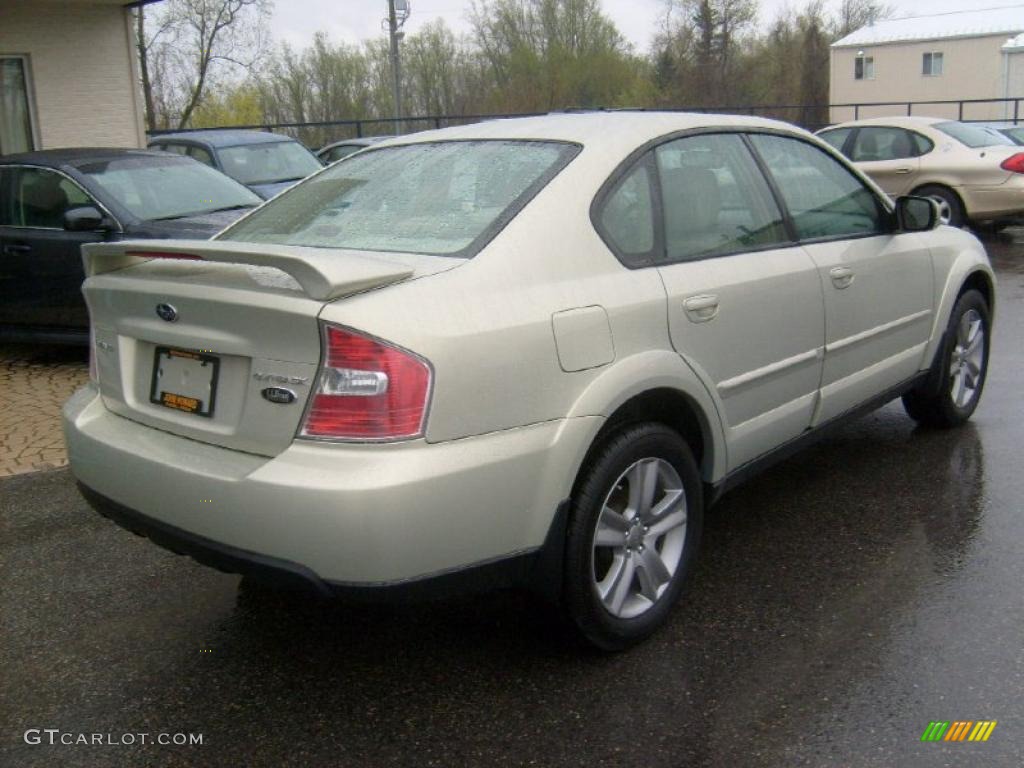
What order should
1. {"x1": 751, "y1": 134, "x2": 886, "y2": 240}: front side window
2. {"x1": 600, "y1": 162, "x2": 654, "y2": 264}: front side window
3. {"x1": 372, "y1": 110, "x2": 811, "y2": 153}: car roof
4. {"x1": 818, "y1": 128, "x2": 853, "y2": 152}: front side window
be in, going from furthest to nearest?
{"x1": 818, "y1": 128, "x2": 853, "y2": 152}: front side window
{"x1": 751, "y1": 134, "x2": 886, "y2": 240}: front side window
{"x1": 372, "y1": 110, "x2": 811, "y2": 153}: car roof
{"x1": 600, "y1": 162, "x2": 654, "y2": 264}: front side window

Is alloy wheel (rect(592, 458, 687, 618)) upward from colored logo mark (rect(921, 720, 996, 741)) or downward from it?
upward

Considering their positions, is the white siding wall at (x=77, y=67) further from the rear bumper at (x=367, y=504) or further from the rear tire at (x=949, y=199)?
the rear bumper at (x=367, y=504)

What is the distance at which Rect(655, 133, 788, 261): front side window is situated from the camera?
141 inches

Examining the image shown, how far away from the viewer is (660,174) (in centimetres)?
357

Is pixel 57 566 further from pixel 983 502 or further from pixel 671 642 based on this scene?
pixel 983 502

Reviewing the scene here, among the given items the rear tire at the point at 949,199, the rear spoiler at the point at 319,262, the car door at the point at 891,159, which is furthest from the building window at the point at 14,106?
the rear tire at the point at 949,199

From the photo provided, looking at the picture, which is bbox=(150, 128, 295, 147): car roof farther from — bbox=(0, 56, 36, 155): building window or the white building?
the white building

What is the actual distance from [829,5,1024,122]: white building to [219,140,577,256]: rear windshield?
5176 cm

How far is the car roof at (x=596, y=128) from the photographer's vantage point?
11.5 ft

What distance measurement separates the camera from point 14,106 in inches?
498

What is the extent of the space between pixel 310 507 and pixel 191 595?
147cm

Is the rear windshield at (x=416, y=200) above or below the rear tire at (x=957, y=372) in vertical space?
above

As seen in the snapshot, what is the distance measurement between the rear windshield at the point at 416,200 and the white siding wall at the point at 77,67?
10097 millimetres

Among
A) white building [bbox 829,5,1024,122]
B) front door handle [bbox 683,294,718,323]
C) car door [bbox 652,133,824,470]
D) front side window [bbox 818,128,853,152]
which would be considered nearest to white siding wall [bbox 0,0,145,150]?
front side window [bbox 818,128,853,152]
